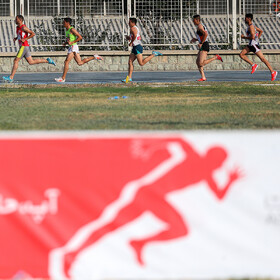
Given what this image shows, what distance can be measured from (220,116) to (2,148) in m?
9.00

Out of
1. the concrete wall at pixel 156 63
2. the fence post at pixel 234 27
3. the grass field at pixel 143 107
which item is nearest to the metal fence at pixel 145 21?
the fence post at pixel 234 27

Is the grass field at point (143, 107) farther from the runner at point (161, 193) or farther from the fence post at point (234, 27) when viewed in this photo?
the fence post at point (234, 27)

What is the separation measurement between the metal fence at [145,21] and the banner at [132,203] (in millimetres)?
26765

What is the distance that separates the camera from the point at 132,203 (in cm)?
562

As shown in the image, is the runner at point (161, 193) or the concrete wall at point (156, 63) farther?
the concrete wall at point (156, 63)

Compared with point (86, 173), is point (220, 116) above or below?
below

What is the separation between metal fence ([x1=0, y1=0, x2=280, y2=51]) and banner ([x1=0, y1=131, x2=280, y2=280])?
87.8 ft

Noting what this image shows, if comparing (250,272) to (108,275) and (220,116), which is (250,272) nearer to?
(108,275)

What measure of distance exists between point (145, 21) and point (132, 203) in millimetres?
27429

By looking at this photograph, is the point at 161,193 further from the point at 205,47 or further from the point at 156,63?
the point at 156,63

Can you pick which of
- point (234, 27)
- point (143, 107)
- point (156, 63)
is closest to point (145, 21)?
point (156, 63)

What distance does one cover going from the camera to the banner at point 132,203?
5609mm

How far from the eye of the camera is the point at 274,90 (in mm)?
20500

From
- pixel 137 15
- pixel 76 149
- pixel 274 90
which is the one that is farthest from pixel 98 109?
pixel 137 15
